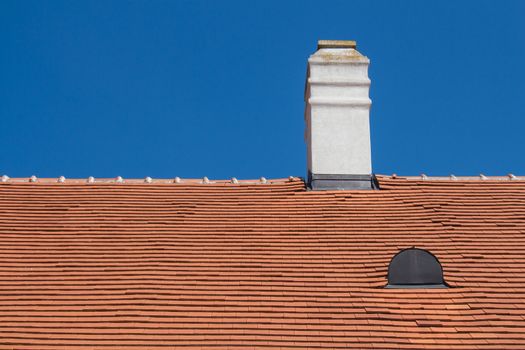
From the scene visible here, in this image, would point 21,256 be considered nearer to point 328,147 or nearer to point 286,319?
point 286,319

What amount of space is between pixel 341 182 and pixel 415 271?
300cm

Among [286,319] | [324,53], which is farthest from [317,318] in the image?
[324,53]

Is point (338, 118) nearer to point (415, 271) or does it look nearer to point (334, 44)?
point (334, 44)

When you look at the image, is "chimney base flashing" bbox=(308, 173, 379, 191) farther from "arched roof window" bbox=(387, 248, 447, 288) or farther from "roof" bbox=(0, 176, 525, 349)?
"arched roof window" bbox=(387, 248, 447, 288)

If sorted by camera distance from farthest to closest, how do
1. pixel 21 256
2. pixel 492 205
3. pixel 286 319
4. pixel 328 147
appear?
pixel 328 147 → pixel 492 205 → pixel 21 256 → pixel 286 319

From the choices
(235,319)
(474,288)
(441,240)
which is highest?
(441,240)

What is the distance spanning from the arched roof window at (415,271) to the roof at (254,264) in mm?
132

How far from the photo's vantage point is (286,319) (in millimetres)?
7656

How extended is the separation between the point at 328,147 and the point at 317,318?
4401 mm

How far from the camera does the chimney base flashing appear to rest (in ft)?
36.8

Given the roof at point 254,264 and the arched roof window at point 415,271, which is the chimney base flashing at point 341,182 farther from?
the arched roof window at point 415,271

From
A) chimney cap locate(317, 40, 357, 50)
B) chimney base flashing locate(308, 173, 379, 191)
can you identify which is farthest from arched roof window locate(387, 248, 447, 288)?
chimney cap locate(317, 40, 357, 50)

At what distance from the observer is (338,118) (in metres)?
11.8

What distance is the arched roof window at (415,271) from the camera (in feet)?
27.7
